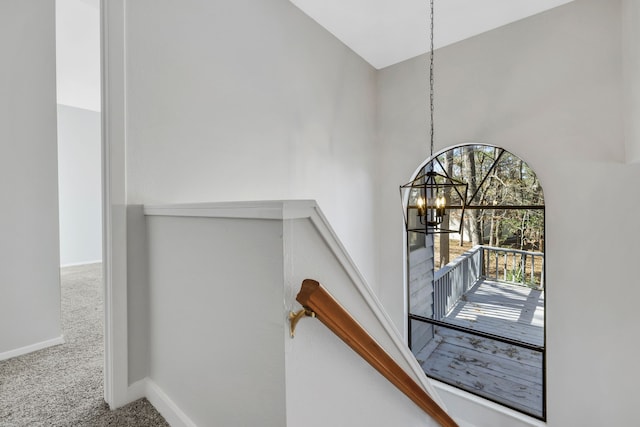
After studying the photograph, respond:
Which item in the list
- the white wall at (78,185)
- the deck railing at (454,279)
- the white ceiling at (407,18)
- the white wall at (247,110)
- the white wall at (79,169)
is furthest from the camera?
the white wall at (78,185)

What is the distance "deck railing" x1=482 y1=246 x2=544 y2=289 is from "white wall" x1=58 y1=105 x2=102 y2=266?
4.91m

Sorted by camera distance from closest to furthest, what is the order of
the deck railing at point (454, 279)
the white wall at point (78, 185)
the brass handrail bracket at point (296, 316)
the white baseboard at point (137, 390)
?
the brass handrail bracket at point (296, 316)
the white baseboard at point (137, 390)
the deck railing at point (454, 279)
the white wall at point (78, 185)

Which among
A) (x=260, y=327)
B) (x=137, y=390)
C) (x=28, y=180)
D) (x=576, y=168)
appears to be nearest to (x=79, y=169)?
(x=28, y=180)

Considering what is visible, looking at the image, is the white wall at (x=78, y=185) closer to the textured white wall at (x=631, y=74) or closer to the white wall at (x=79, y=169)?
the white wall at (x=79, y=169)

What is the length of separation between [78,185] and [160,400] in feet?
14.5

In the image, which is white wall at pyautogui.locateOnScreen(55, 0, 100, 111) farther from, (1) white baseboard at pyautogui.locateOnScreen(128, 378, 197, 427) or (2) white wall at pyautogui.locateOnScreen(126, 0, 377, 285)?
(1) white baseboard at pyautogui.locateOnScreen(128, 378, 197, 427)

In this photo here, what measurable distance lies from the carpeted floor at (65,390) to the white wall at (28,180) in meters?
0.17

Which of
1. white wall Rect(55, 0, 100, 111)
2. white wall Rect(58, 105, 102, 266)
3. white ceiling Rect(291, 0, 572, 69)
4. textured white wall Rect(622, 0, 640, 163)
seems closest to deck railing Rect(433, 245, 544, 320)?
textured white wall Rect(622, 0, 640, 163)

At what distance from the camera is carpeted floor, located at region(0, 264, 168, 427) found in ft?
4.12

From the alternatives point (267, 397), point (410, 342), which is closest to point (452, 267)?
point (410, 342)

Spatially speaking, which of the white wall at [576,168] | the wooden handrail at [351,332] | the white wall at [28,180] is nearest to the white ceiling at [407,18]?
the white wall at [576,168]

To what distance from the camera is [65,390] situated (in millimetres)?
1429

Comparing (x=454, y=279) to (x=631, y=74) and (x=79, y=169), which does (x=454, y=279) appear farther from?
(x=79, y=169)

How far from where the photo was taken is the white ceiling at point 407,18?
7.61ft
